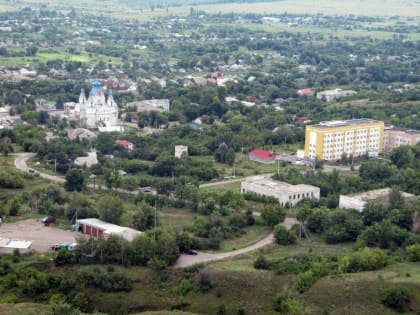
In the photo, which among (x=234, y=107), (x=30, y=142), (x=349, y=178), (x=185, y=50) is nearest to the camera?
(x=349, y=178)

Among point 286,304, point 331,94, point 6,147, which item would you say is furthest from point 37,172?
point 331,94

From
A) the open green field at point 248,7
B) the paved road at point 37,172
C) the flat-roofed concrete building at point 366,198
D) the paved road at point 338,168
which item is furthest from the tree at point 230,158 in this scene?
the open green field at point 248,7

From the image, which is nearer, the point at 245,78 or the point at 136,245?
the point at 136,245

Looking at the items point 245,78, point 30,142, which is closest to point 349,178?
point 30,142

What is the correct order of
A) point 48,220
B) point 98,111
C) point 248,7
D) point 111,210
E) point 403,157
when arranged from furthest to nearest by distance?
point 248,7 → point 98,111 → point 403,157 → point 48,220 → point 111,210

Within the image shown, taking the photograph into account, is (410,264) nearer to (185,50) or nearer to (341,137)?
(341,137)

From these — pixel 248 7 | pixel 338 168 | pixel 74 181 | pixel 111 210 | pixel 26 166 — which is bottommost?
pixel 248 7

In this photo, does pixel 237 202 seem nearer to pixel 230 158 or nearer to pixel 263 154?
pixel 230 158
